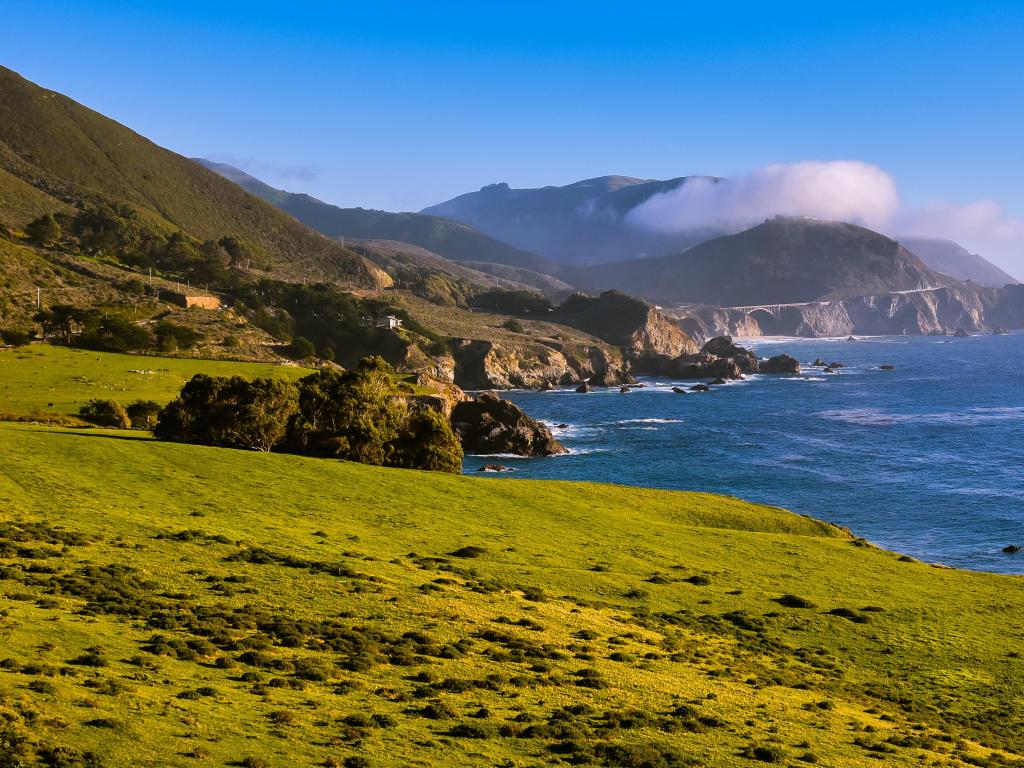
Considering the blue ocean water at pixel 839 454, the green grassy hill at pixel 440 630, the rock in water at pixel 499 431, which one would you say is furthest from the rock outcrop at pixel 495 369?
the green grassy hill at pixel 440 630

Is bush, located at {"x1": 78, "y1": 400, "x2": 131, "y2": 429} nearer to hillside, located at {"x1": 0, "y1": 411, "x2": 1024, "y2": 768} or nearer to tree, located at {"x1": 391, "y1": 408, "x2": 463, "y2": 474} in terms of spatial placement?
hillside, located at {"x1": 0, "y1": 411, "x2": 1024, "y2": 768}

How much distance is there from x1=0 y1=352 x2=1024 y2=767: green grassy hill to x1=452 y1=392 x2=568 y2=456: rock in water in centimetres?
4646

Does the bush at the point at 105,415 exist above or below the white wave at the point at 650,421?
above

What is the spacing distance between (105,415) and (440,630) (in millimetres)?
56082

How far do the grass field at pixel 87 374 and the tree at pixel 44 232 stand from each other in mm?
76246

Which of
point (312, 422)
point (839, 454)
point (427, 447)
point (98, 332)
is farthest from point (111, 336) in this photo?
point (839, 454)

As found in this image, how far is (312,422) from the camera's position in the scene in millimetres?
74562

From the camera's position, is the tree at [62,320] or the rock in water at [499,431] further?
the tree at [62,320]

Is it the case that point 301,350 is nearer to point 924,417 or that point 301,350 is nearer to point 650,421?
point 650,421

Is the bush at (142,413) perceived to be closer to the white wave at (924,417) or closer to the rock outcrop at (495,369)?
the white wave at (924,417)

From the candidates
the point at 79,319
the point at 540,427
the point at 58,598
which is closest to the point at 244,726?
the point at 58,598

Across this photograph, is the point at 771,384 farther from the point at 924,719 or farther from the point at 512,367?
the point at 924,719

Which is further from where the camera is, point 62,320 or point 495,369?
point 495,369

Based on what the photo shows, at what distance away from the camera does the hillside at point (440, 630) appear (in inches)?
930
